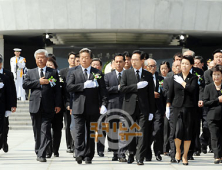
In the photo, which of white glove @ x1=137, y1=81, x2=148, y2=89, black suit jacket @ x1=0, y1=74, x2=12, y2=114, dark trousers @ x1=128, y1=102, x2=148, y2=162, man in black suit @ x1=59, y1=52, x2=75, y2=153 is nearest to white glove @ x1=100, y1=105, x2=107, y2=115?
dark trousers @ x1=128, y1=102, x2=148, y2=162

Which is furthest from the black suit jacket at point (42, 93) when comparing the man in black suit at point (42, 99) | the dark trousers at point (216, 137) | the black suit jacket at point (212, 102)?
the dark trousers at point (216, 137)

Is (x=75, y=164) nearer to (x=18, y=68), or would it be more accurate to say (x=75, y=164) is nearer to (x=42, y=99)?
(x=42, y=99)

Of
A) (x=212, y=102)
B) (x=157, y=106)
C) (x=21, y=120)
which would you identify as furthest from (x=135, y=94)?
(x=21, y=120)

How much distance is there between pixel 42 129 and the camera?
944 centimetres

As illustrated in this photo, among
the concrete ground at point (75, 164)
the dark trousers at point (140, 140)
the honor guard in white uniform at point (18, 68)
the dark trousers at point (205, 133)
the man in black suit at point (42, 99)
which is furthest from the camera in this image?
the honor guard in white uniform at point (18, 68)

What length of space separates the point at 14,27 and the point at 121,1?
6.36 m

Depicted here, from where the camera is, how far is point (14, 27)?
27.6 meters

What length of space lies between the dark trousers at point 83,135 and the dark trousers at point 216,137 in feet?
7.78

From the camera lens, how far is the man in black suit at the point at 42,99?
9438mm

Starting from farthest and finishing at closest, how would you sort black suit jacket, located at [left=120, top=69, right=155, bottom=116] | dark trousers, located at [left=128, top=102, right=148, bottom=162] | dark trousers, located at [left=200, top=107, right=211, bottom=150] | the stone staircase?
the stone staircase, dark trousers, located at [left=200, top=107, right=211, bottom=150], black suit jacket, located at [left=120, top=69, right=155, bottom=116], dark trousers, located at [left=128, top=102, right=148, bottom=162]

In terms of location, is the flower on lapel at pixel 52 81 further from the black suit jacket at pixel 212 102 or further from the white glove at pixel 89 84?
the black suit jacket at pixel 212 102

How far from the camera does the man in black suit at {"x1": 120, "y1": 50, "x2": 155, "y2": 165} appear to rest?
909 centimetres

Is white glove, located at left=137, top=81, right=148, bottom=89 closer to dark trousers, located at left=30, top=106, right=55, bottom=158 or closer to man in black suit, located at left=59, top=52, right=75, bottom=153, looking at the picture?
dark trousers, located at left=30, top=106, right=55, bottom=158

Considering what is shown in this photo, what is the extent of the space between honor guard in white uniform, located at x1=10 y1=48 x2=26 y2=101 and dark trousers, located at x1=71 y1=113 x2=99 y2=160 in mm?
14838
